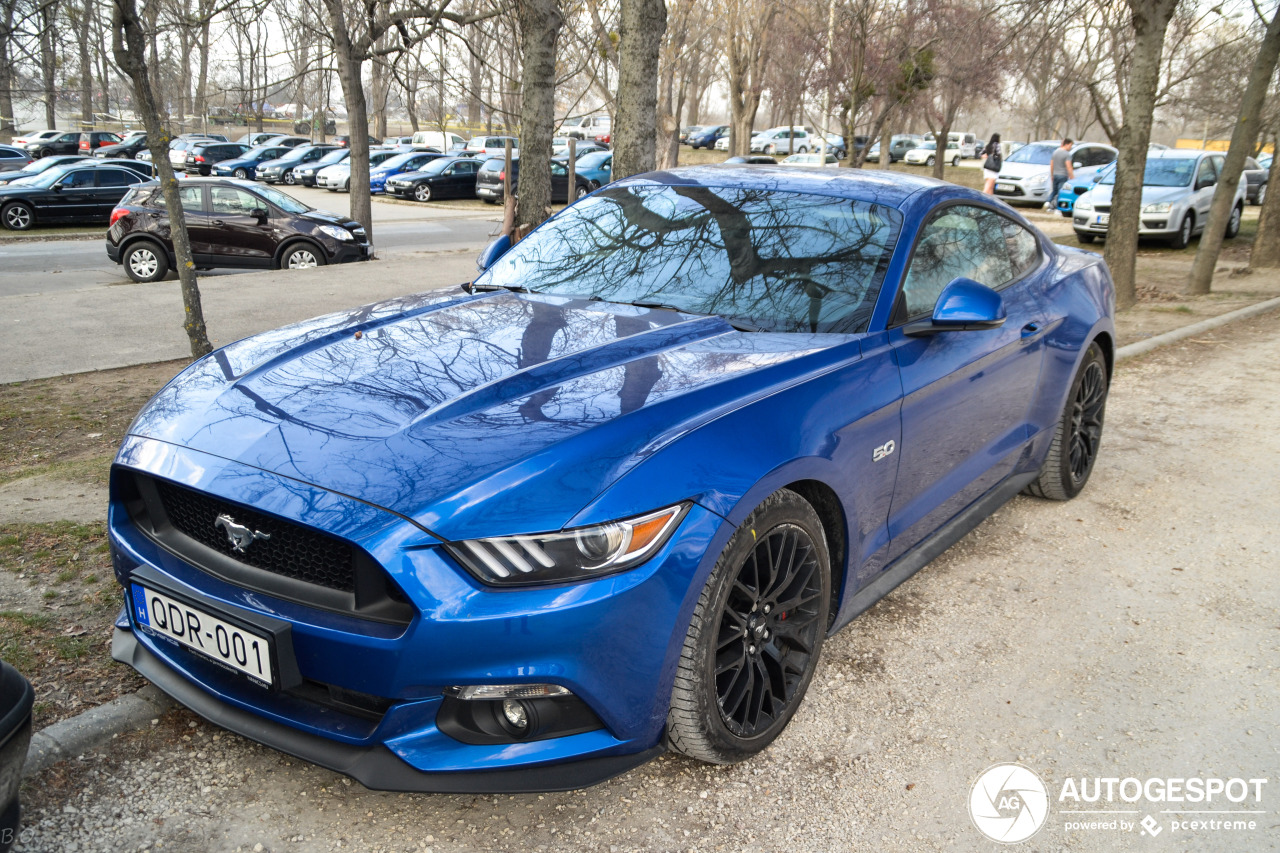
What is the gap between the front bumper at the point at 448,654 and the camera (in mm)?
2139

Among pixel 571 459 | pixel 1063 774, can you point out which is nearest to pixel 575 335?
pixel 571 459

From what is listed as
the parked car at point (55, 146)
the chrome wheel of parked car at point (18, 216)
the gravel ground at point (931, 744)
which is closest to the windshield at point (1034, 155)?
the gravel ground at point (931, 744)

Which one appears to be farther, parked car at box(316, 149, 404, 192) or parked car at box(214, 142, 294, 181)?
parked car at box(214, 142, 294, 181)

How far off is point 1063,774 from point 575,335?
1974mm

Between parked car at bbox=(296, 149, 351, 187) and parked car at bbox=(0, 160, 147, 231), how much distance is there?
476 inches

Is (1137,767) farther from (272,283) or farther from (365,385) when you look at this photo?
(272,283)

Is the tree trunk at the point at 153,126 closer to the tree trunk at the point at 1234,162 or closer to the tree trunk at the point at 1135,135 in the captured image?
the tree trunk at the point at 1135,135

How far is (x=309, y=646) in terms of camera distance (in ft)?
7.28

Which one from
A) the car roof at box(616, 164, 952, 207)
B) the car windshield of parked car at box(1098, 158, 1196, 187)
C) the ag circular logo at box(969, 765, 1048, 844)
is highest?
the car windshield of parked car at box(1098, 158, 1196, 187)

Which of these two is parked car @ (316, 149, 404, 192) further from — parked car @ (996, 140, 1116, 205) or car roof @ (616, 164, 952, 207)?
car roof @ (616, 164, 952, 207)

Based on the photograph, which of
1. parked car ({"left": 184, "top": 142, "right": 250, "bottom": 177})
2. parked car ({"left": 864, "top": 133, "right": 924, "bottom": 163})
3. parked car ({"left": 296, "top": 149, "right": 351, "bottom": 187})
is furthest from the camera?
parked car ({"left": 864, "top": 133, "right": 924, "bottom": 163})

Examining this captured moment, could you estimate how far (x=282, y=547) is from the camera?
2338 millimetres

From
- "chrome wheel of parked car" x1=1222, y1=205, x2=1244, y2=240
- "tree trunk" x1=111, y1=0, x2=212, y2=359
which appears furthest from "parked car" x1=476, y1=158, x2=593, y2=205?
"tree trunk" x1=111, y1=0, x2=212, y2=359

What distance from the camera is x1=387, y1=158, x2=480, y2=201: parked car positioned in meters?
32.5
